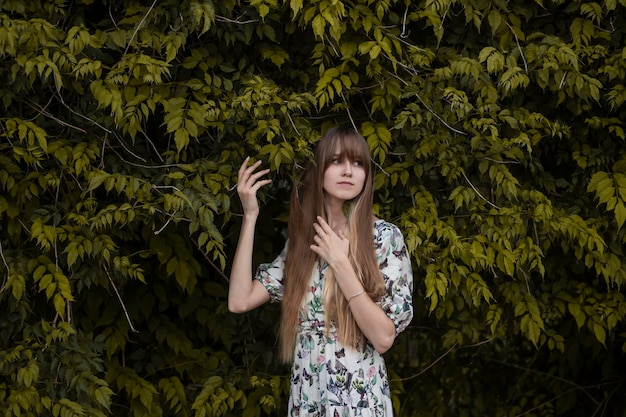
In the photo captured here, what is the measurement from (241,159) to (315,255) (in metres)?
0.76

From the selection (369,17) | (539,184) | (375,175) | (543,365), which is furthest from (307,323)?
(543,365)

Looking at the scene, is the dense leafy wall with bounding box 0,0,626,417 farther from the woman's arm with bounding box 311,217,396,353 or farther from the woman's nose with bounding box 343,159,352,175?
the woman's arm with bounding box 311,217,396,353

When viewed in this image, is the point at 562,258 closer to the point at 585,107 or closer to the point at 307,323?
the point at 585,107

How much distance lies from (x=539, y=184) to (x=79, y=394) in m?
2.20


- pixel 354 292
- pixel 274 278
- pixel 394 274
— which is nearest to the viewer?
pixel 354 292

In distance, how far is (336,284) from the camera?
126 inches

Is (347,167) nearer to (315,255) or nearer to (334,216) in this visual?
(334,216)

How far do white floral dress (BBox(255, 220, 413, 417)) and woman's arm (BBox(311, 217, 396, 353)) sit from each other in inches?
3.4

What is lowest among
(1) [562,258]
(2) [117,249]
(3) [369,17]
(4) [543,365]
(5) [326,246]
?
(4) [543,365]

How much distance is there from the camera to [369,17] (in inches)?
150

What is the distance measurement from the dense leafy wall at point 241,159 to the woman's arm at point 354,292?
573 millimetres

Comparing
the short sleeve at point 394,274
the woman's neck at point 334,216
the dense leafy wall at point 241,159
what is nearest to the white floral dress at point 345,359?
the short sleeve at point 394,274

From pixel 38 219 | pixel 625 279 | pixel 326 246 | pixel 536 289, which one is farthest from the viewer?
pixel 536 289

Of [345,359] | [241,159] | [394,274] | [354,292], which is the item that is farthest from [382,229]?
[241,159]
